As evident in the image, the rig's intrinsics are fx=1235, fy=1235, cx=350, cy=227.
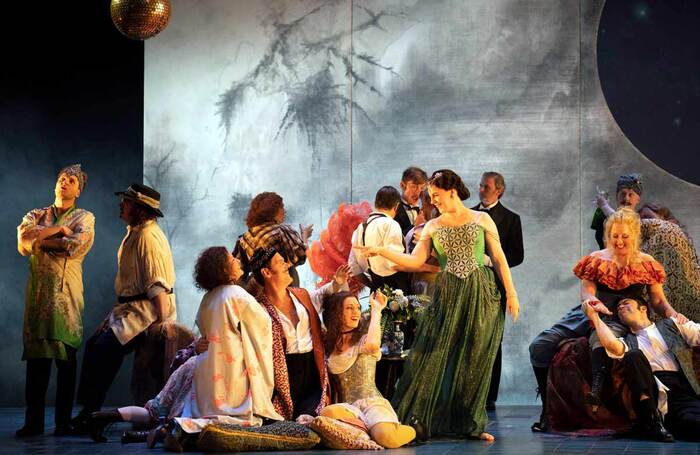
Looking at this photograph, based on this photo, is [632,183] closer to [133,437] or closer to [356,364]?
[356,364]

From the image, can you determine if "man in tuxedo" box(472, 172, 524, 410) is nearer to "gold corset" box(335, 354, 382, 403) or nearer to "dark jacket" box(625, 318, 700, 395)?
"dark jacket" box(625, 318, 700, 395)

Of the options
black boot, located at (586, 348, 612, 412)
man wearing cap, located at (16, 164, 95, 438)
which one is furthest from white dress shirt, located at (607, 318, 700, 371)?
man wearing cap, located at (16, 164, 95, 438)

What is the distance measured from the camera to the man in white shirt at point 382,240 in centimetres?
826

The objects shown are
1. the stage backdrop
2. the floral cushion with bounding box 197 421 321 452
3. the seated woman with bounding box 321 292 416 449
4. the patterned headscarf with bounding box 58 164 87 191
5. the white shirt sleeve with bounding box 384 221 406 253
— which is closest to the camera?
the floral cushion with bounding box 197 421 321 452

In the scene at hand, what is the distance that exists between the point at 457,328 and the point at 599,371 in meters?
0.89

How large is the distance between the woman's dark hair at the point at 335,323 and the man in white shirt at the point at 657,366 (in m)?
1.40

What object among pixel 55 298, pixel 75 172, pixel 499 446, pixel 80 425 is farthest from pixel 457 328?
pixel 75 172

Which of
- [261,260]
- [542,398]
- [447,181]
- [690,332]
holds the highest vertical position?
[447,181]

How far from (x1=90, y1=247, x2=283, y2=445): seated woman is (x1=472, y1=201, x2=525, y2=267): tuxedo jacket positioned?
2802mm

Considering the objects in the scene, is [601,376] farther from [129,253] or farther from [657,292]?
[129,253]

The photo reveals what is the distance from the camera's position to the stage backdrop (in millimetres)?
9945

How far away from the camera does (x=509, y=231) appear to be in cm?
913

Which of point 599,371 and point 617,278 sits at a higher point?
point 617,278

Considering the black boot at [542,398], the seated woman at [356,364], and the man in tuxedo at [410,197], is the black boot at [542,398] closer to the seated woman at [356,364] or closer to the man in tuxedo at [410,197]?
the seated woman at [356,364]
